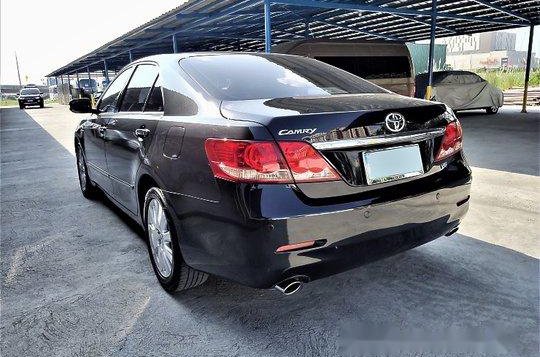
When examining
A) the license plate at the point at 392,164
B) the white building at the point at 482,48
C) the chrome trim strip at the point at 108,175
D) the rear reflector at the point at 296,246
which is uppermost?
the white building at the point at 482,48

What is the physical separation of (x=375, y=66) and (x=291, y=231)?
8437 millimetres

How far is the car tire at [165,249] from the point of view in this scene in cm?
253

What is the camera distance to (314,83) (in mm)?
2781

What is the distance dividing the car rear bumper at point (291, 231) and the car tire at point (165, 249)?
0.22m

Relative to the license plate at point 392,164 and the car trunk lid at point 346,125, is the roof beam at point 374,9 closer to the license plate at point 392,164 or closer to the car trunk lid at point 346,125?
the car trunk lid at point 346,125

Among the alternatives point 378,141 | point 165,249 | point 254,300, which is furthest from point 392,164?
point 165,249

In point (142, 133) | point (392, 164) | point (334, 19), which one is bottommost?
point (392, 164)

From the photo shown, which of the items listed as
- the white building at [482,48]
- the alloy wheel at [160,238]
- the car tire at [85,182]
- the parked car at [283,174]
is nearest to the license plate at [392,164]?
the parked car at [283,174]

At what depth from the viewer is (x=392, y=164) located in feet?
6.98

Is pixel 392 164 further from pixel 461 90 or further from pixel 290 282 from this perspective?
pixel 461 90

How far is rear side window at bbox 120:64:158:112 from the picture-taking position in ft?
10.1

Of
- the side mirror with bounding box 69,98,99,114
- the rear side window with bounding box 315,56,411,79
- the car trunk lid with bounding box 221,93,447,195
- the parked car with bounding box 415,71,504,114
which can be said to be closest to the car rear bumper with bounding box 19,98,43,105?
the parked car with bounding box 415,71,504,114

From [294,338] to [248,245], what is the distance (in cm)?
62

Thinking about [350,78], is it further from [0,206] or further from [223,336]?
[0,206]
